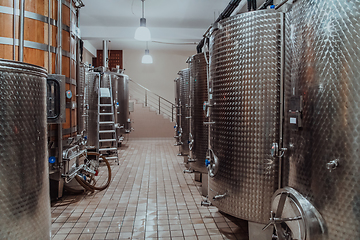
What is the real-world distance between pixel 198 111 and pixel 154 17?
166 inches

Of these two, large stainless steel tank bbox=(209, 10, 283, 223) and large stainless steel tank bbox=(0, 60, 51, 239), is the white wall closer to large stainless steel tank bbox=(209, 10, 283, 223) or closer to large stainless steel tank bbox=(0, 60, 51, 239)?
large stainless steel tank bbox=(209, 10, 283, 223)

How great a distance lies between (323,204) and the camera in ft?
4.88

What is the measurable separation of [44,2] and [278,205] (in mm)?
3093

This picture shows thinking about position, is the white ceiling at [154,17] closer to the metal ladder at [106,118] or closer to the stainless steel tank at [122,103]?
the stainless steel tank at [122,103]

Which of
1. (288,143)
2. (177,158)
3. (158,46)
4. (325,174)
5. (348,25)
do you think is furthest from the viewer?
(158,46)

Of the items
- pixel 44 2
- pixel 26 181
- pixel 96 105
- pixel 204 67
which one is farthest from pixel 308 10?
pixel 96 105

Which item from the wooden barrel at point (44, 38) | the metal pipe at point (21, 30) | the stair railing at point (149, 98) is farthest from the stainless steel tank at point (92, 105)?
the stair railing at point (149, 98)

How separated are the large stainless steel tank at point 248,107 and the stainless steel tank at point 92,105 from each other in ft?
14.1

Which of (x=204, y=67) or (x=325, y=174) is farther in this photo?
(x=204, y=67)

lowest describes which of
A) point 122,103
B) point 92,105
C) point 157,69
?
point 92,105

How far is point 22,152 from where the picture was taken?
1.75 m

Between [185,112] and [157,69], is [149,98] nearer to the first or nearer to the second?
[157,69]

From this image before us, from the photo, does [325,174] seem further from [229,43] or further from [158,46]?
[158,46]

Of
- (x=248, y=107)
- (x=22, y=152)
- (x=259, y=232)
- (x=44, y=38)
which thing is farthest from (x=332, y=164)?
(x=44, y=38)
